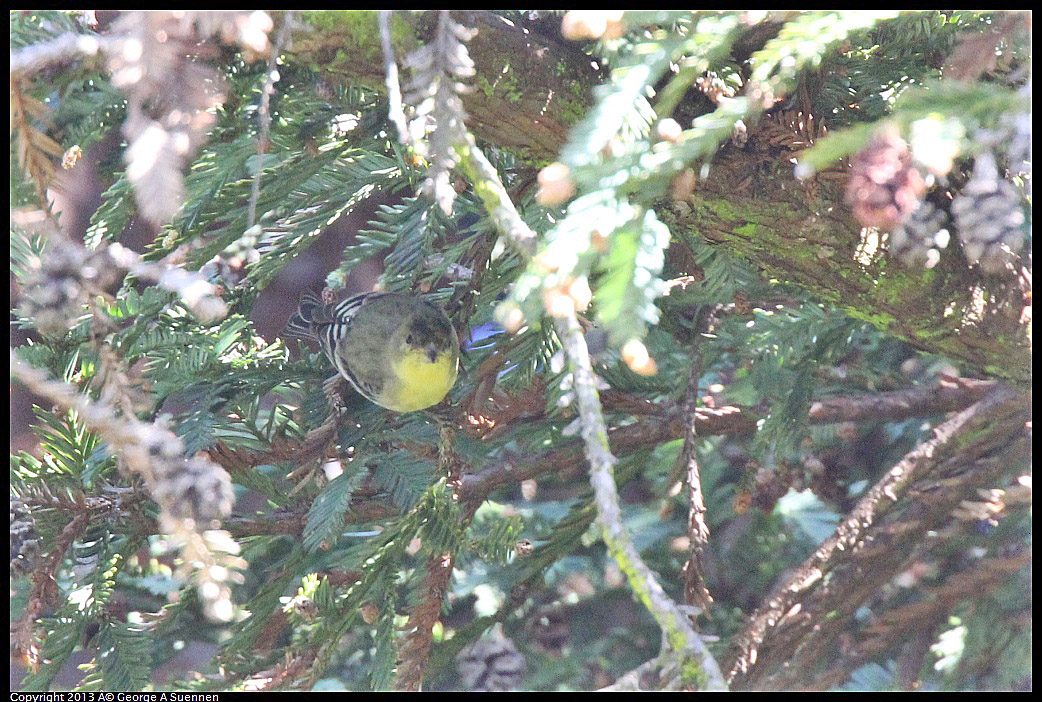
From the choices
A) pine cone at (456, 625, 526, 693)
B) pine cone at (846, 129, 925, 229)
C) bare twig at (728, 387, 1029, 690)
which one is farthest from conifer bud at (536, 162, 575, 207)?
pine cone at (456, 625, 526, 693)

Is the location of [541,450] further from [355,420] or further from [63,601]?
[63,601]

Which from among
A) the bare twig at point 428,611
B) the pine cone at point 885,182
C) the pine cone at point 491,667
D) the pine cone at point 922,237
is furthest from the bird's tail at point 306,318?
the pine cone at point 885,182

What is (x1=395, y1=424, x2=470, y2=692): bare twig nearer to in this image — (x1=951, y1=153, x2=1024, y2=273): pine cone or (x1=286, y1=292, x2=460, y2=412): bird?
(x1=286, y1=292, x2=460, y2=412): bird

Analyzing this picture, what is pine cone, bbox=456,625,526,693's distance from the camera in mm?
1432

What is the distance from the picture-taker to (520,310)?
47 cm

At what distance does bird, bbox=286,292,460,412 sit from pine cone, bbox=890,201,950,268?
562 millimetres

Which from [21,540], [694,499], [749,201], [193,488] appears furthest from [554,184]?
[21,540]

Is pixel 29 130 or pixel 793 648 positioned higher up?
pixel 29 130

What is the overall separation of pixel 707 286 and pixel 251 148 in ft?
1.77

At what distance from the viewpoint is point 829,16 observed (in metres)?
0.54

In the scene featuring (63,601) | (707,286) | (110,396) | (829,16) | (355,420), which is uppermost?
(829,16)

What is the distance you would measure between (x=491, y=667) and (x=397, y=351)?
68 centimetres

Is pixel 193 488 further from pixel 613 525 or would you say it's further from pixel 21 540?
pixel 21 540

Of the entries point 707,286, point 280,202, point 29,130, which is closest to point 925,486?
point 707,286
